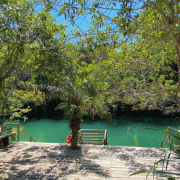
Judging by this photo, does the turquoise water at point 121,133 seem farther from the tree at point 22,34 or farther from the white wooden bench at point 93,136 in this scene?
the tree at point 22,34

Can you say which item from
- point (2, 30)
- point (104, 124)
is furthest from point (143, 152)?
point (104, 124)

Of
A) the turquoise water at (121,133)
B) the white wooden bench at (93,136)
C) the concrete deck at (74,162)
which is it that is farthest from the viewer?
the turquoise water at (121,133)

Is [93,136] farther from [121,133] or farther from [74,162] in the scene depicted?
[121,133]

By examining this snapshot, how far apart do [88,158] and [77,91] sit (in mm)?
2112

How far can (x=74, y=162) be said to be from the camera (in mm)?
4918

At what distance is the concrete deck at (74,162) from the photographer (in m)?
4.07

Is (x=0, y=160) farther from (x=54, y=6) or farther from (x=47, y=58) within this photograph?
(x=54, y=6)

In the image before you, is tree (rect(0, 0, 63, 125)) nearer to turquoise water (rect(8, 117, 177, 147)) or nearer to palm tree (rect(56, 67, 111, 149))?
palm tree (rect(56, 67, 111, 149))

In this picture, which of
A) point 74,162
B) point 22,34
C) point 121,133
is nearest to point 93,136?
point 74,162

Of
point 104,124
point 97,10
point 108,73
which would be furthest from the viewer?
point 104,124

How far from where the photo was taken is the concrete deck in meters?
4.07

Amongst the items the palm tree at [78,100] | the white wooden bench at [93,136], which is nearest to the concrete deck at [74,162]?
the palm tree at [78,100]

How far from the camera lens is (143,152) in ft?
18.6

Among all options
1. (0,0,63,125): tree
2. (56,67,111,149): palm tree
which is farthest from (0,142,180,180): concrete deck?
(0,0,63,125): tree
